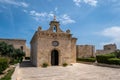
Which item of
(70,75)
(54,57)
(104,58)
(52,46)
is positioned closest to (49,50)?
(52,46)

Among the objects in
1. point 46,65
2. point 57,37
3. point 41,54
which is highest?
point 57,37

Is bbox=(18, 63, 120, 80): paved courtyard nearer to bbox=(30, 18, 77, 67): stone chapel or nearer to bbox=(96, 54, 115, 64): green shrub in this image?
bbox=(30, 18, 77, 67): stone chapel

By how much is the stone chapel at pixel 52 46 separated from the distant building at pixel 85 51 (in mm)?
9646

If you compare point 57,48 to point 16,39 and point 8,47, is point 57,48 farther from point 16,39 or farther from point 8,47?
point 16,39

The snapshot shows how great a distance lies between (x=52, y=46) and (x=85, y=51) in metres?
12.7

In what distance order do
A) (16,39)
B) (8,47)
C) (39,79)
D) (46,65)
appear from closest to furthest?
(39,79) → (46,65) → (8,47) → (16,39)

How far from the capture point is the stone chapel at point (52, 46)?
20477mm

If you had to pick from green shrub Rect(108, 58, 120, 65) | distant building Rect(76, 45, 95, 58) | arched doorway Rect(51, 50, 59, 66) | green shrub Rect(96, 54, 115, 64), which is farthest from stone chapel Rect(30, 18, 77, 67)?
distant building Rect(76, 45, 95, 58)

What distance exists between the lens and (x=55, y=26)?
21.8 meters

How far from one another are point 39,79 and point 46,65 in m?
9.82

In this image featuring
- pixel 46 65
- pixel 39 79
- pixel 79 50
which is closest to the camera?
pixel 39 79

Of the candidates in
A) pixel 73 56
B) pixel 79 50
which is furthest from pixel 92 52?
pixel 73 56

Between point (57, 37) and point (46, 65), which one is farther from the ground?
point (57, 37)

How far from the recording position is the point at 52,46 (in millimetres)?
21234
